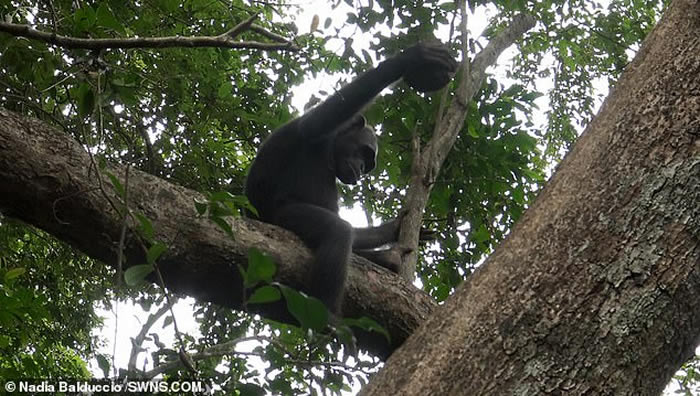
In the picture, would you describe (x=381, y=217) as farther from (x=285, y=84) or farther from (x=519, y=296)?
(x=519, y=296)

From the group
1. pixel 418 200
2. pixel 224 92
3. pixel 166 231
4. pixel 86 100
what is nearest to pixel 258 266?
pixel 86 100

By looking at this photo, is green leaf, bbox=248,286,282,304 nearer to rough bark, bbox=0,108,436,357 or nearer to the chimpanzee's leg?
rough bark, bbox=0,108,436,357

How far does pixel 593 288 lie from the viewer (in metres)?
2.28

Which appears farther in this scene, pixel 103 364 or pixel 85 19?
pixel 85 19

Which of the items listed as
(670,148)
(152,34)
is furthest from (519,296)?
(152,34)

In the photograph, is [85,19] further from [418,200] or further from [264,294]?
[418,200]

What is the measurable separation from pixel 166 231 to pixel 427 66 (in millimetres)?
2191

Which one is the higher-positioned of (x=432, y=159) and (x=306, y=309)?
(x=432, y=159)

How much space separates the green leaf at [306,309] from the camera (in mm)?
1978

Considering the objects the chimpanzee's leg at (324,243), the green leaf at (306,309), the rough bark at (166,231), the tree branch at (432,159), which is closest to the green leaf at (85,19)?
the rough bark at (166,231)

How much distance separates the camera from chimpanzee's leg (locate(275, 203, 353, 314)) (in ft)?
15.0

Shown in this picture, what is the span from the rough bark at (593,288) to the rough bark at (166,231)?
1.55 metres

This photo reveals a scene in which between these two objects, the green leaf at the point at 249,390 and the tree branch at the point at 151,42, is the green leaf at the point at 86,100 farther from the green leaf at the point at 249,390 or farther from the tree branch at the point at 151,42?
the green leaf at the point at 249,390

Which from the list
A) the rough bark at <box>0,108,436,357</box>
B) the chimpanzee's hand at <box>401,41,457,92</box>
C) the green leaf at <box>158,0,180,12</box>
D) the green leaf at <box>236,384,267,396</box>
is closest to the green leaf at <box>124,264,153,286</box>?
the green leaf at <box>236,384,267,396</box>
